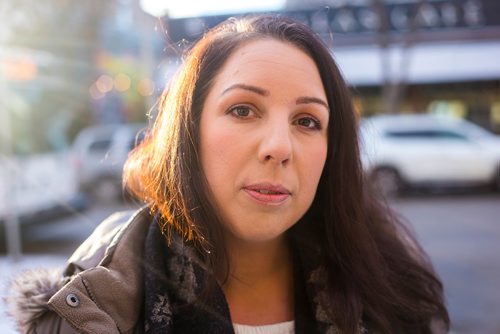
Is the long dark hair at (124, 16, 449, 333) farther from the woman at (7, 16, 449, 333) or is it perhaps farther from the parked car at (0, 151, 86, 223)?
the parked car at (0, 151, 86, 223)

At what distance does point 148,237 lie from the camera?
5.25ft

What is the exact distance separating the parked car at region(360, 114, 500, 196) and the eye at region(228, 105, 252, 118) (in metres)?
10.6

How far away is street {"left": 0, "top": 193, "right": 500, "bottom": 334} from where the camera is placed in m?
5.05

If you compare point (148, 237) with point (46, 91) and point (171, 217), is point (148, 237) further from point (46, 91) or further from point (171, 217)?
point (46, 91)

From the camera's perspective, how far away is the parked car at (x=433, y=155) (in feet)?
38.8

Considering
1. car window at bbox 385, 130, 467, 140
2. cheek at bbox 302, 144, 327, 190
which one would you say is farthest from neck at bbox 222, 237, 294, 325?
car window at bbox 385, 130, 467, 140

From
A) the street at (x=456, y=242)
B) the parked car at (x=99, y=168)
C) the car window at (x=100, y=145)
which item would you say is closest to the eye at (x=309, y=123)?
the street at (x=456, y=242)

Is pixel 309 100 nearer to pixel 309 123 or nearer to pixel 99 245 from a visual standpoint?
pixel 309 123

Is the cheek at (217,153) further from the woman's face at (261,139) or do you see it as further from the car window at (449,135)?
the car window at (449,135)

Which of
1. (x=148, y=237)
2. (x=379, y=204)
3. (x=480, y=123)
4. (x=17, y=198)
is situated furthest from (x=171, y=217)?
(x=480, y=123)

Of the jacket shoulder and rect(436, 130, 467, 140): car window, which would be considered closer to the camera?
the jacket shoulder

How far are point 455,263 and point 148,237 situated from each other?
5.81 meters

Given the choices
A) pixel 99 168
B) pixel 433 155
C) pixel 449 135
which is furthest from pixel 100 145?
pixel 449 135

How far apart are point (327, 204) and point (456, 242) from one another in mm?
6523
